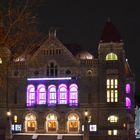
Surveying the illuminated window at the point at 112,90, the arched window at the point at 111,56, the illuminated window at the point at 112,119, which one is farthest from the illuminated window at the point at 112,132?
the arched window at the point at 111,56

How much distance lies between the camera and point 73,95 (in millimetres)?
78000

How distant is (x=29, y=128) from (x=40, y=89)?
21.2 ft

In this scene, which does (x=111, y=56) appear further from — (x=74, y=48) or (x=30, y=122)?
(x=30, y=122)

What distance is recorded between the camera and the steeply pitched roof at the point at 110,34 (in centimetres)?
7845

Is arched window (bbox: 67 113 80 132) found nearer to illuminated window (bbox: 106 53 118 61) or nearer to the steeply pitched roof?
illuminated window (bbox: 106 53 118 61)

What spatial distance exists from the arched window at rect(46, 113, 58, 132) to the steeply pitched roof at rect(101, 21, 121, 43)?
14.5 meters

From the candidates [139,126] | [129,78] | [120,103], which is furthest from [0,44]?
[139,126]

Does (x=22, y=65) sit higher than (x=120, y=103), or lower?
higher

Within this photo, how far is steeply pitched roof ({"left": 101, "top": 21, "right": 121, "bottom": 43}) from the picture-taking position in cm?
7845

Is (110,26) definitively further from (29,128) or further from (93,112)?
(29,128)

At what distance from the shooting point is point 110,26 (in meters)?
81.3

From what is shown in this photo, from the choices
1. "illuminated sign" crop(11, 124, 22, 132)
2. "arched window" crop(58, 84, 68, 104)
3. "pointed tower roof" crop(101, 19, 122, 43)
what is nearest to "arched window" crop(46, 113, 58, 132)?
"arched window" crop(58, 84, 68, 104)

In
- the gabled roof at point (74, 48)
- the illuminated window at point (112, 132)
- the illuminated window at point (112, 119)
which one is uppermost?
the gabled roof at point (74, 48)

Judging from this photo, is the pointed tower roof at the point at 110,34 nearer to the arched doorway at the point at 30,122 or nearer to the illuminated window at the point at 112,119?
the illuminated window at the point at 112,119
